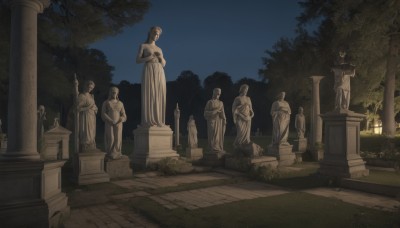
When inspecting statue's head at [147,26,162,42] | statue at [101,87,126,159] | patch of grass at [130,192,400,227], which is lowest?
patch of grass at [130,192,400,227]

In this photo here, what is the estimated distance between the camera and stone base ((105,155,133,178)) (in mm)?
8961

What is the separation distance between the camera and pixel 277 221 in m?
5.14

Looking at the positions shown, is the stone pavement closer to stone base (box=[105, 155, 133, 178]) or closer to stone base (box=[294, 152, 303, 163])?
stone base (box=[105, 155, 133, 178])

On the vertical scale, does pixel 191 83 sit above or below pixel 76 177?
above

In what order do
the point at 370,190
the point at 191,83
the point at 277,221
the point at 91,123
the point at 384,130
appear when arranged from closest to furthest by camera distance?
1. the point at 277,221
2. the point at 370,190
3. the point at 91,123
4. the point at 384,130
5. the point at 191,83

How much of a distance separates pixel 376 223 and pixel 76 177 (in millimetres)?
7146

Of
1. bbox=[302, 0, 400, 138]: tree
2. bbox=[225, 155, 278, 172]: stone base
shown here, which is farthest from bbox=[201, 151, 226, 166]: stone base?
bbox=[302, 0, 400, 138]: tree

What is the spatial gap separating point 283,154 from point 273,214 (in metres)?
7.73

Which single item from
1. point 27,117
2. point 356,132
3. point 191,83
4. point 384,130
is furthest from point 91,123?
point 191,83

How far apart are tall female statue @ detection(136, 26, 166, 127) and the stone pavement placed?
2.21 meters

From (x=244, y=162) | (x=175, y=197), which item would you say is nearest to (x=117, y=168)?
(x=175, y=197)

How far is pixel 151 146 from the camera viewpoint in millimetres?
10398

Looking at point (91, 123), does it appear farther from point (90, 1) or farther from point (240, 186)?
point (90, 1)

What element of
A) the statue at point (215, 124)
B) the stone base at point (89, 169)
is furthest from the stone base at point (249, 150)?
the stone base at point (89, 169)
